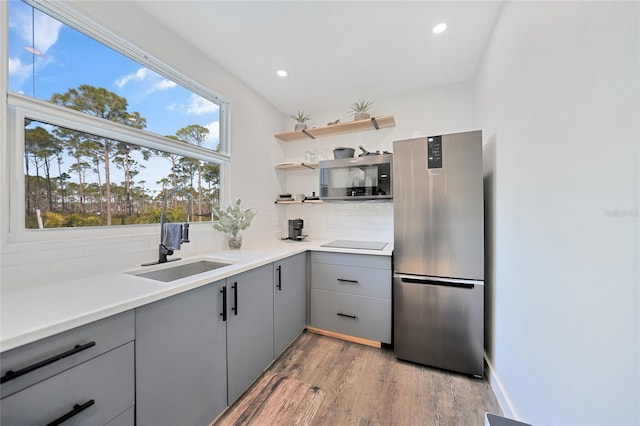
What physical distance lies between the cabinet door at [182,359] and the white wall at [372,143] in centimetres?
182

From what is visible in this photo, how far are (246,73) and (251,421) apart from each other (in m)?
2.82

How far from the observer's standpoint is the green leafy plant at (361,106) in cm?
266

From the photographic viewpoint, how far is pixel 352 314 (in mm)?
2162

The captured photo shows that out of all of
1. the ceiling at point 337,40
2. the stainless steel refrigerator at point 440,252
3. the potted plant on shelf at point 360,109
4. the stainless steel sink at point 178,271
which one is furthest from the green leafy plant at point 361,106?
the stainless steel sink at point 178,271

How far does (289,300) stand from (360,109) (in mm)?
2205

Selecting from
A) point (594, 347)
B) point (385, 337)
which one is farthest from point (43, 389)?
point (385, 337)

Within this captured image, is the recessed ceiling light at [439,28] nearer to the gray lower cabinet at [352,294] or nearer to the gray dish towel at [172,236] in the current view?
the gray lower cabinet at [352,294]

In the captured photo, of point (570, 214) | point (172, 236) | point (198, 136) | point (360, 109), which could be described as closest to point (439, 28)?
point (360, 109)

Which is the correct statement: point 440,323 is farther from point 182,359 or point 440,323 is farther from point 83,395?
point 83,395

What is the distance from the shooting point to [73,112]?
1265mm

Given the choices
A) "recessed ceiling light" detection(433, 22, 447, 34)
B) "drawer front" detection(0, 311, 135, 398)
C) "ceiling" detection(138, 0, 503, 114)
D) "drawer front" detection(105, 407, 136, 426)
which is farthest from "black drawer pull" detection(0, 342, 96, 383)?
"recessed ceiling light" detection(433, 22, 447, 34)

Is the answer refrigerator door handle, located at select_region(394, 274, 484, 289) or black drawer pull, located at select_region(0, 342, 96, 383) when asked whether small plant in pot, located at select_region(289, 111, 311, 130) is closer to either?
refrigerator door handle, located at select_region(394, 274, 484, 289)

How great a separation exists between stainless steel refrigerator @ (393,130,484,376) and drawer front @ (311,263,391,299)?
0.44 feet

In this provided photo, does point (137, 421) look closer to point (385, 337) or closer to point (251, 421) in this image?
point (251, 421)
